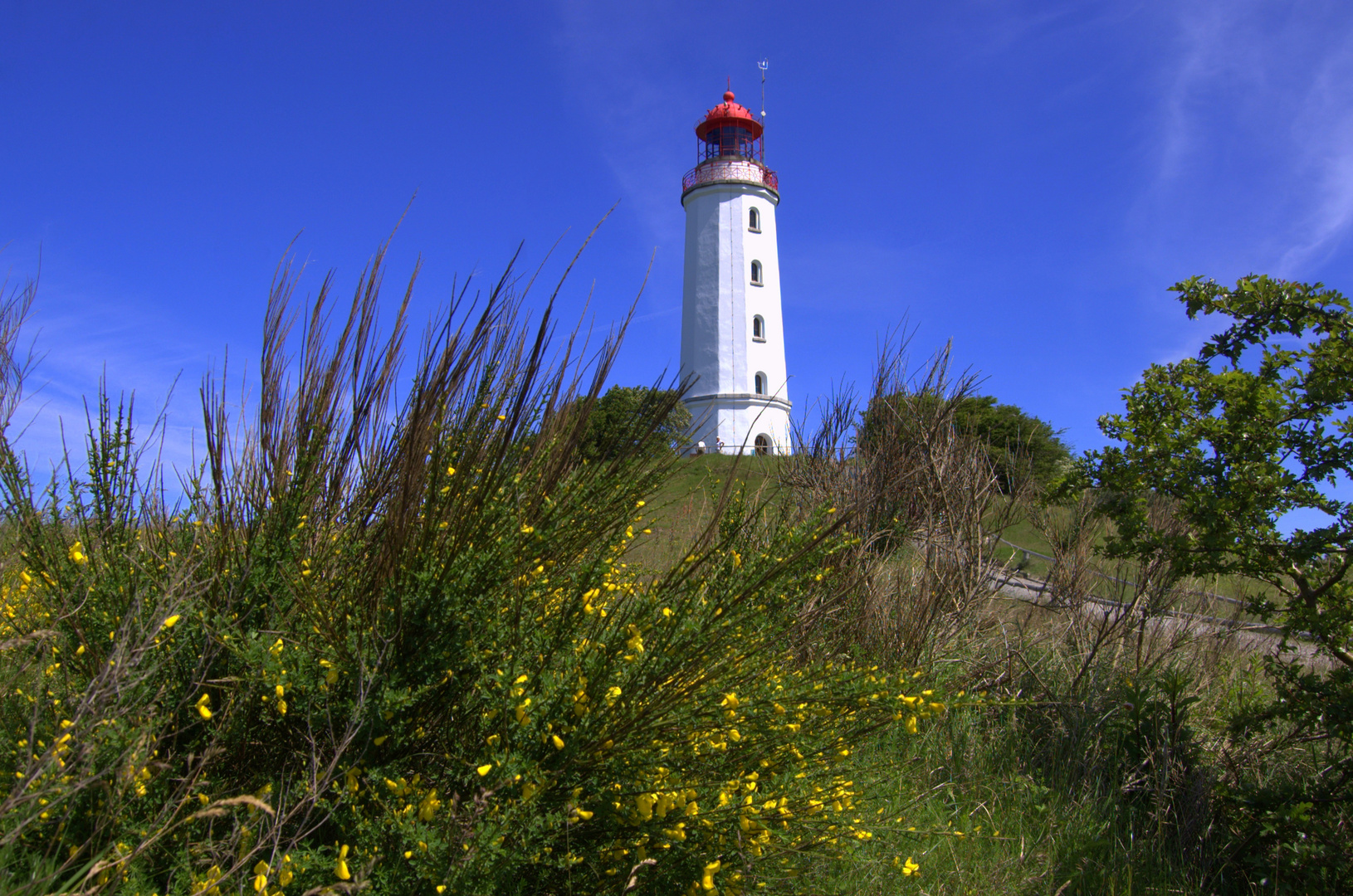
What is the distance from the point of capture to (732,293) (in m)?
28.0

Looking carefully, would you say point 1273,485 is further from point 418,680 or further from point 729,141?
point 729,141

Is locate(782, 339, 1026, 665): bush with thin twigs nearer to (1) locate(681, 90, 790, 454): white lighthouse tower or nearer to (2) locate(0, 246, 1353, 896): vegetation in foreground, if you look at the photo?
(2) locate(0, 246, 1353, 896): vegetation in foreground

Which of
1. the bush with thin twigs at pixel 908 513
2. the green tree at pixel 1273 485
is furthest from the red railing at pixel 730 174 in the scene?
the green tree at pixel 1273 485

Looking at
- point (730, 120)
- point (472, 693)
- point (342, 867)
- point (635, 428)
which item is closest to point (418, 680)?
point (472, 693)

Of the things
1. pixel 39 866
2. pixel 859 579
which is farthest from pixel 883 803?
pixel 39 866

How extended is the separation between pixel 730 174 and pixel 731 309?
4768mm

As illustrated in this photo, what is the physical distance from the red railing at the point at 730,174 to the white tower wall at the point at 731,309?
0.55ft

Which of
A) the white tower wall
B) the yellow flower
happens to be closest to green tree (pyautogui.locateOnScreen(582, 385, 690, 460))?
the yellow flower

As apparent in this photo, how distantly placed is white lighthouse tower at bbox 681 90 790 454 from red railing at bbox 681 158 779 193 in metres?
0.03

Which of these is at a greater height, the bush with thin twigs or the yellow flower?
the bush with thin twigs

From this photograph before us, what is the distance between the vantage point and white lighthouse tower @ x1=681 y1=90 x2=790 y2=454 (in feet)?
91.5

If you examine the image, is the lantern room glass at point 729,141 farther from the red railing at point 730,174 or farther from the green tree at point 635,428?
the green tree at point 635,428

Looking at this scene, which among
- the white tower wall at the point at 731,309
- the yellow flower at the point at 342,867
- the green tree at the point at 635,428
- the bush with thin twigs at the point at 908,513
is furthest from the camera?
the white tower wall at the point at 731,309

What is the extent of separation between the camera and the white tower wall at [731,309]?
2786 centimetres
